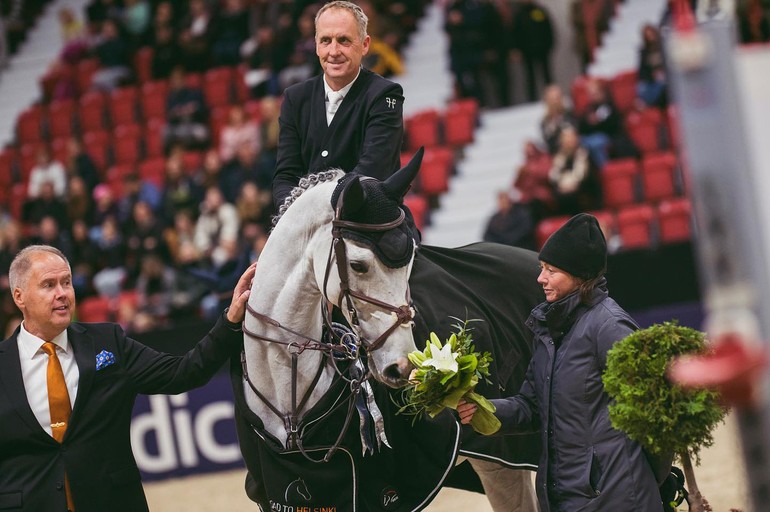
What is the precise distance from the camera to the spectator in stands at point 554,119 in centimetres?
1212

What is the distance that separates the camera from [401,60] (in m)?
15.6

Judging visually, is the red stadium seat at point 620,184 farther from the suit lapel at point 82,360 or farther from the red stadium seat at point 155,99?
the suit lapel at point 82,360

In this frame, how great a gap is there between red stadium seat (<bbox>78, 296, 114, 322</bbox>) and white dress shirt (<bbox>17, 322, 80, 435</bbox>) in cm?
856

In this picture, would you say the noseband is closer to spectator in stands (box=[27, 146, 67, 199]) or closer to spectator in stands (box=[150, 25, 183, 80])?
spectator in stands (box=[27, 146, 67, 199])

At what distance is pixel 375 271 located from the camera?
163 inches

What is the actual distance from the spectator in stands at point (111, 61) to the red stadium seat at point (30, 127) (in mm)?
1008

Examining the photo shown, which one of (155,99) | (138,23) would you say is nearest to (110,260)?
(155,99)

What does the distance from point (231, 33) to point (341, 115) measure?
Answer: 12.4m

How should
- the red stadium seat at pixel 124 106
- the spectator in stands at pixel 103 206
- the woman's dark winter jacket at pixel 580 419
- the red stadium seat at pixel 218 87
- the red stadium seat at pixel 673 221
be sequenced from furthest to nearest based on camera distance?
1. the red stadium seat at pixel 124 106
2. the red stadium seat at pixel 218 87
3. the spectator in stands at pixel 103 206
4. the red stadium seat at pixel 673 221
5. the woman's dark winter jacket at pixel 580 419

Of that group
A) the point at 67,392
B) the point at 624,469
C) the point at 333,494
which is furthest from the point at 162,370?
the point at 624,469

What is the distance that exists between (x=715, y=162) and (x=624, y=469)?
250cm

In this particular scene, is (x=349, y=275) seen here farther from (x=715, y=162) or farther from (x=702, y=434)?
(x=715, y=162)

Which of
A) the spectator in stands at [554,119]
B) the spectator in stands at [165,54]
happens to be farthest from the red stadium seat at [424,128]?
the spectator in stands at [165,54]

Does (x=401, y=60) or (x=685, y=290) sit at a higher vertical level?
(x=401, y=60)
